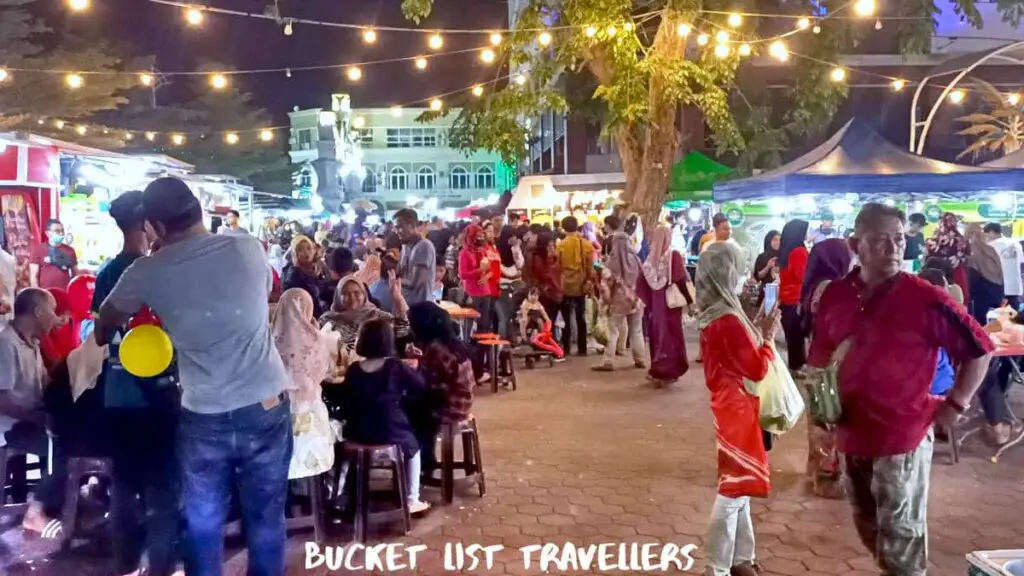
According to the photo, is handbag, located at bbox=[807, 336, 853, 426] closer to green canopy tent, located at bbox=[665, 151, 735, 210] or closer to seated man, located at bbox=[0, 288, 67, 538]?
seated man, located at bbox=[0, 288, 67, 538]

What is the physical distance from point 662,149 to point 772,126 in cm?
999

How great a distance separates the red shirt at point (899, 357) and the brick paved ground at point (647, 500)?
1.51 m

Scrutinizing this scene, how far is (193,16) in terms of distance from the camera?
11.4 m

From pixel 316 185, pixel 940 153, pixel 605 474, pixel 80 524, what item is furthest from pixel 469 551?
pixel 316 185

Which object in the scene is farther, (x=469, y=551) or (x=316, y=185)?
(x=316, y=185)

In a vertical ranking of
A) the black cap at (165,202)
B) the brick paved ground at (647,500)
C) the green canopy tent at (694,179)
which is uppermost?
the green canopy tent at (694,179)

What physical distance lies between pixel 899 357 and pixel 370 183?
61.0m

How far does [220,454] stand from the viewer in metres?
3.20

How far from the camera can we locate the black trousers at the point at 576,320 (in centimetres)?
1117

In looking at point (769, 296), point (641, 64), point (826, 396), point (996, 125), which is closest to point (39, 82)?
point (641, 64)

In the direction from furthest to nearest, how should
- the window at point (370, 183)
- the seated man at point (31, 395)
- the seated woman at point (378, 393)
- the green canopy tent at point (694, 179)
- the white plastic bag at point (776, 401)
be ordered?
the window at point (370, 183) < the green canopy tent at point (694, 179) < the seated woman at point (378, 393) < the seated man at point (31, 395) < the white plastic bag at point (776, 401)

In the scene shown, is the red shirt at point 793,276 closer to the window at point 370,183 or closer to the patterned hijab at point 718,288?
the patterned hijab at point 718,288

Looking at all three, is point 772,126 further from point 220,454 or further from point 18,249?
point 220,454

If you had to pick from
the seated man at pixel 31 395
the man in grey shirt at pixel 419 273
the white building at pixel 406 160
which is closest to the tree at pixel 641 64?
the man in grey shirt at pixel 419 273
